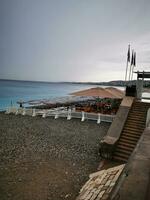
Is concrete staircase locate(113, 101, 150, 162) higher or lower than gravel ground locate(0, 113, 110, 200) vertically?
higher

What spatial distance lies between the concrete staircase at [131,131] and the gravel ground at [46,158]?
4.50 ft

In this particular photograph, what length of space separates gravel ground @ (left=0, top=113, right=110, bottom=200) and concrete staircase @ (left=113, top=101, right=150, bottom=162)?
1372 mm

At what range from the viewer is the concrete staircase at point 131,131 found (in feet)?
33.9

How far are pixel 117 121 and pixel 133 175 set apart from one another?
7.49 metres

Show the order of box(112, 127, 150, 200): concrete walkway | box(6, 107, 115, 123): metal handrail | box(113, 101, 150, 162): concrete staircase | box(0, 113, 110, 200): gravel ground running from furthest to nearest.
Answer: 1. box(6, 107, 115, 123): metal handrail
2. box(113, 101, 150, 162): concrete staircase
3. box(0, 113, 110, 200): gravel ground
4. box(112, 127, 150, 200): concrete walkway

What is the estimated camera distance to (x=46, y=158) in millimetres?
9594

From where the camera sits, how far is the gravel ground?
709 cm

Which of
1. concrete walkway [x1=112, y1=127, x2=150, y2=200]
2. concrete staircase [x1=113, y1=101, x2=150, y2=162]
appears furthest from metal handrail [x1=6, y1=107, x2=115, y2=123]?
concrete walkway [x1=112, y1=127, x2=150, y2=200]

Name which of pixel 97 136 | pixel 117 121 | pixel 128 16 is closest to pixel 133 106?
pixel 117 121

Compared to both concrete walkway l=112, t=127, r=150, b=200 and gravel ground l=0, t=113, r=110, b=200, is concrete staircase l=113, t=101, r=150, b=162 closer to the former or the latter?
gravel ground l=0, t=113, r=110, b=200

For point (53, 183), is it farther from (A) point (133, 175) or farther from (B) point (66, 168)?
(A) point (133, 175)

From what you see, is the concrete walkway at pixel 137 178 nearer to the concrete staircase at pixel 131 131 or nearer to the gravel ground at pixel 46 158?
the gravel ground at pixel 46 158

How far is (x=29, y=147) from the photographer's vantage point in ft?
35.7

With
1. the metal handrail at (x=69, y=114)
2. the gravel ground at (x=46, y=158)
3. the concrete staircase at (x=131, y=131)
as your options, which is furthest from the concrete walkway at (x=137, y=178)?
the metal handrail at (x=69, y=114)
